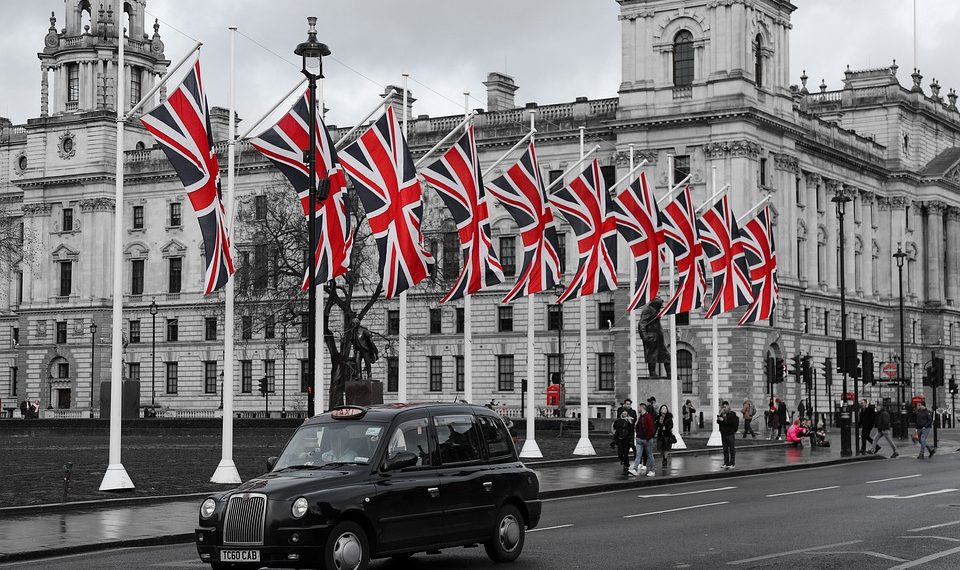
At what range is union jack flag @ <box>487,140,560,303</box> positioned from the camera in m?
40.7

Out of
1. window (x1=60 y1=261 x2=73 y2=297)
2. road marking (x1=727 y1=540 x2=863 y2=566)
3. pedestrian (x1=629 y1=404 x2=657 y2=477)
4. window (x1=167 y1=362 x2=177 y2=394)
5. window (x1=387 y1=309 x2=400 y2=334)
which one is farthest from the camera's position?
window (x1=60 y1=261 x2=73 y2=297)

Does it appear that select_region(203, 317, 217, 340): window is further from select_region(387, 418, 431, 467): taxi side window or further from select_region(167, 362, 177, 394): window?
select_region(387, 418, 431, 467): taxi side window

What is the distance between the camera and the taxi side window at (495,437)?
20328mm

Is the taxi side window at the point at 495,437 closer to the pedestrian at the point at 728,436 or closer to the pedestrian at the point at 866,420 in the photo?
the pedestrian at the point at 728,436

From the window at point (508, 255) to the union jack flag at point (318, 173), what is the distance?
2328 inches

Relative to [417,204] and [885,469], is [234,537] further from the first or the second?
[885,469]

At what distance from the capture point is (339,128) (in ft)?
339

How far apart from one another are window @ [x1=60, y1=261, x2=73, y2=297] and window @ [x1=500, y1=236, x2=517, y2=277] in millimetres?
36214

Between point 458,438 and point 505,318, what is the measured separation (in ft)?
250

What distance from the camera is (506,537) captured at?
1994 cm

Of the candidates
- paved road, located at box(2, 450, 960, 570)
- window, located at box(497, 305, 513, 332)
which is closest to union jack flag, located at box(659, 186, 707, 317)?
paved road, located at box(2, 450, 960, 570)

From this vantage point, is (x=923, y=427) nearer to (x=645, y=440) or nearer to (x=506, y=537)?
(x=645, y=440)

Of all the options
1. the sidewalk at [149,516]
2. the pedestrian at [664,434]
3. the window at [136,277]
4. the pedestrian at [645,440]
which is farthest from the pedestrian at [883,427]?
the window at [136,277]

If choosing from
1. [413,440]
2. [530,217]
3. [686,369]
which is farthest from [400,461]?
[686,369]
